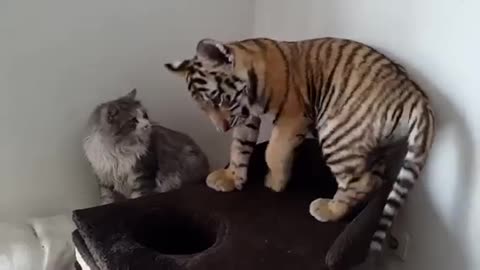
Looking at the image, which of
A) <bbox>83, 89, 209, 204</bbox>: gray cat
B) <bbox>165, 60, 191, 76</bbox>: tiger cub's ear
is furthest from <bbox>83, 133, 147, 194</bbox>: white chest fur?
<bbox>165, 60, 191, 76</bbox>: tiger cub's ear

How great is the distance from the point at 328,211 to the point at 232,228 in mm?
234

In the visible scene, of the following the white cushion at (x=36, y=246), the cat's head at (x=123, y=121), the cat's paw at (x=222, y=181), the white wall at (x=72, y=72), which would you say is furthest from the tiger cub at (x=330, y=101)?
the white cushion at (x=36, y=246)

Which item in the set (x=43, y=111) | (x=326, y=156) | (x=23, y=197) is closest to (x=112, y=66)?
(x=43, y=111)

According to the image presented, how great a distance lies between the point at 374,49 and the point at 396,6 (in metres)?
0.12

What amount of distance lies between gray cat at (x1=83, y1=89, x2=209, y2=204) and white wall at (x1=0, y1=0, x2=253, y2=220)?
92 millimetres

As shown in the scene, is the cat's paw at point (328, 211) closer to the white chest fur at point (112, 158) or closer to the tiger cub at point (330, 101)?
the tiger cub at point (330, 101)

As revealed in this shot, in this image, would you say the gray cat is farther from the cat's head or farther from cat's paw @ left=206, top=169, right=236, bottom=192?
cat's paw @ left=206, top=169, right=236, bottom=192

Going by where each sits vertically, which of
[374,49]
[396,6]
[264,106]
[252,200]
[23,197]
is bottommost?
[23,197]

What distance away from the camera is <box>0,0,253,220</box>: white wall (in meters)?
1.92

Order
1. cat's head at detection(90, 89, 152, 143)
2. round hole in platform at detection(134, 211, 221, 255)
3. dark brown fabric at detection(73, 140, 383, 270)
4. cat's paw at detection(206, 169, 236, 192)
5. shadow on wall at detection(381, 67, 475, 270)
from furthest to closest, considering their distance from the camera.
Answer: cat's head at detection(90, 89, 152, 143) → cat's paw at detection(206, 169, 236, 192) → round hole in platform at detection(134, 211, 221, 255) → shadow on wall at detection(381, 67, 475, 270) → dark brown fabric at detection(73, 140, 383, 270)

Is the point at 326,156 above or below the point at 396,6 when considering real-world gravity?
below

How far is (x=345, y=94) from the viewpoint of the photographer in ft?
5.52

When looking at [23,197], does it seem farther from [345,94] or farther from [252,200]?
[345,94]

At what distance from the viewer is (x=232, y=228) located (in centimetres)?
166
